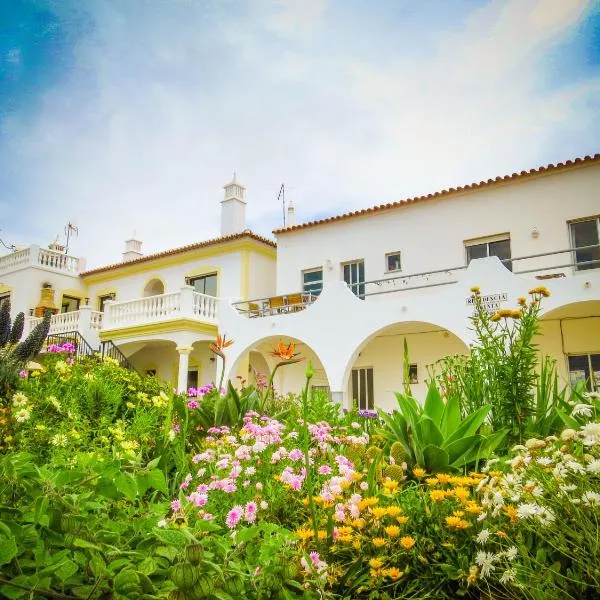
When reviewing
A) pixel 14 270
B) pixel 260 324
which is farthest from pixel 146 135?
pixel 14 270

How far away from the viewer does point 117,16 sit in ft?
17.6

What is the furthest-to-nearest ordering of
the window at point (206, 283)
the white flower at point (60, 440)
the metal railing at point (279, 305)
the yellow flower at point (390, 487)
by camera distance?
1. the window at point (206, 283)
2. the metal railing at point (279, 305)
3. the white flower at point (60, 440)
4. the yellow flower at point (390, 487)

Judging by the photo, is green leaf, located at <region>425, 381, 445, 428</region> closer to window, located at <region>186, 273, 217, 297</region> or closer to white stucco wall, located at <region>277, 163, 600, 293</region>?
white stucco wall, located at <region>277, 163, 600, 293</region>

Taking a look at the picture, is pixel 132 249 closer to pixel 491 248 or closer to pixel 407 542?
pixel 491 248

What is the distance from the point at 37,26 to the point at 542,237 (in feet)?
40.4

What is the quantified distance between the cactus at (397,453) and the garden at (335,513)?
2cm

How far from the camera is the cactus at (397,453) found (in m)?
3.26

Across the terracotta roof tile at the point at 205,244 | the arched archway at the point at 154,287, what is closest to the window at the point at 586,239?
the terracotta roof tile at the point at 205,244

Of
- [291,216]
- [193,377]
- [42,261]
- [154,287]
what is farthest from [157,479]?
[42,261]

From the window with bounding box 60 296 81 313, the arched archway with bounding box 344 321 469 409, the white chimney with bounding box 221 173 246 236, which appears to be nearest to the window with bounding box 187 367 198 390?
the white chimney with bounding box 221 173 246 236

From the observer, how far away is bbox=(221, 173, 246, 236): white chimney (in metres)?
22.4

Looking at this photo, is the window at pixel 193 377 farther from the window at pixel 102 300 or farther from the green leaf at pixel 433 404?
the green leaf at pixel 433 404

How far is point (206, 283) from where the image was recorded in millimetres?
20484

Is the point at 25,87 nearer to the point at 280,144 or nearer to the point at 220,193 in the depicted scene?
the point at 280,144
